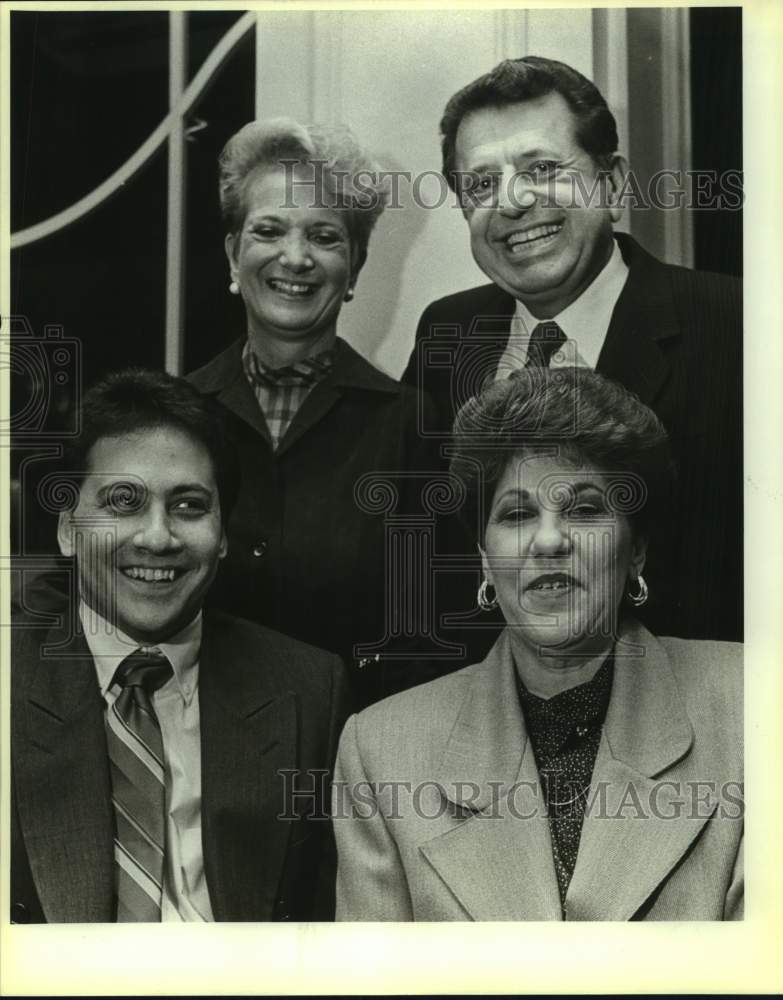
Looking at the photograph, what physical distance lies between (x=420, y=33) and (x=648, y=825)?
1622mm

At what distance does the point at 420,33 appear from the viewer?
2551 mm

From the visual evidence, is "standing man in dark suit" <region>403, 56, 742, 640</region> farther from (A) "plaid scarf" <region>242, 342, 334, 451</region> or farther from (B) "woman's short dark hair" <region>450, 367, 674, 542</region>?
(A) "plaid scarf" <region>242, 342, 334, 451</region>

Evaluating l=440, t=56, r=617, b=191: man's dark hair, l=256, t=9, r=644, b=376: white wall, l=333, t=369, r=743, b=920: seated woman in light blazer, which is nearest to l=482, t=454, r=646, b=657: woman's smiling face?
l=333, t=369, r=743, b=920: seated woman in light blazer

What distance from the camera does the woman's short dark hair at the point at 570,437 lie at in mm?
2508

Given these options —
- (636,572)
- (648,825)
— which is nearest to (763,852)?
(648,825)

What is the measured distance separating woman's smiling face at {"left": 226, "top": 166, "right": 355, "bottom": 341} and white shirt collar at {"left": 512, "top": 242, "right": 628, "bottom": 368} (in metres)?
0.36

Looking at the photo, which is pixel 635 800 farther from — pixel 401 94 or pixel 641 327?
pixel 401 94

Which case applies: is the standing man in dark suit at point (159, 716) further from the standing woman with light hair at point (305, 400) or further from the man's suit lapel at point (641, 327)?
the man's suit lapel at point (641, 327)

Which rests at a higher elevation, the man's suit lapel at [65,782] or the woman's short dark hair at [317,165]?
the woman's short dark hair at [317,165]

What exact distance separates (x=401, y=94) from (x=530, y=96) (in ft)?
0.84

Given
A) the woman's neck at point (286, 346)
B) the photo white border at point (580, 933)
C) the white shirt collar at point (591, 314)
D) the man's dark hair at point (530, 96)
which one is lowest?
the photo white border at point (580, 933)

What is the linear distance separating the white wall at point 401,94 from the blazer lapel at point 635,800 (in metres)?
0.79

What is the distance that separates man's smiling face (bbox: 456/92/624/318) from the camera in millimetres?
2529

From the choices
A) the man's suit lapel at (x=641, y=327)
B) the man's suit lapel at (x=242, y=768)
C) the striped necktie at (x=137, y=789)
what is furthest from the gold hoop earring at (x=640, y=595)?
the striped necktie at (x=137, y=789)
